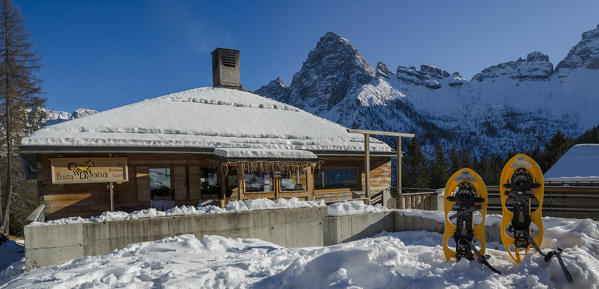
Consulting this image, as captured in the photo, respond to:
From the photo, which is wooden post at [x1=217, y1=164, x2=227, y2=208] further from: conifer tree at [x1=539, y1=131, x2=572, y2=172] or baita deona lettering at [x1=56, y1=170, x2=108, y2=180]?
conifer tree at [x1=539, y1=131, x2=572, y2=172]

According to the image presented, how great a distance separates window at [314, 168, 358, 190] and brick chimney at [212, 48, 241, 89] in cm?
893

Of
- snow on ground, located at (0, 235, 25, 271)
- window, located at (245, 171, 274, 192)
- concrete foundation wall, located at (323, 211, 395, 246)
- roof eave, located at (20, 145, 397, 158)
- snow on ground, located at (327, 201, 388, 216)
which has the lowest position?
snow on ground, located at (0, 235, 25, 271)

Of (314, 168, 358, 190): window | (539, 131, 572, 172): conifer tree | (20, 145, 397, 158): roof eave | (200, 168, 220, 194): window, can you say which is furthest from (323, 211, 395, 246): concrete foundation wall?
(539, 131, 572, 172): conifer tree

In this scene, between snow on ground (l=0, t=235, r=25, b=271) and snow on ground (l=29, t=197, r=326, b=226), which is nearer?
snow on ground (l=29, t=197, r=326, b=226)

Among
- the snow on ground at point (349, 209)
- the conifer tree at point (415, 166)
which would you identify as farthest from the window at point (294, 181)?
the conifer tree at point (415, 166)

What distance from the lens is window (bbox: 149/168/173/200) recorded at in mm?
11484

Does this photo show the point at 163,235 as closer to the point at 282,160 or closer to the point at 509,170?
the point at 282,160

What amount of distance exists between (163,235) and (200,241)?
2.92ft

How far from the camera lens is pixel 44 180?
9906 millimetres

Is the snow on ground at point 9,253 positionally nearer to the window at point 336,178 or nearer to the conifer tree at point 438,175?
the window at point 336,178

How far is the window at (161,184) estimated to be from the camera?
37.7ft

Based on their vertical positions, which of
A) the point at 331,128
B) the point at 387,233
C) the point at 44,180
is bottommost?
the point at 387,233

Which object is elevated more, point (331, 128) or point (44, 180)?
point (331, 128)

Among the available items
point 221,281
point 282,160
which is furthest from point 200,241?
point 282,160
